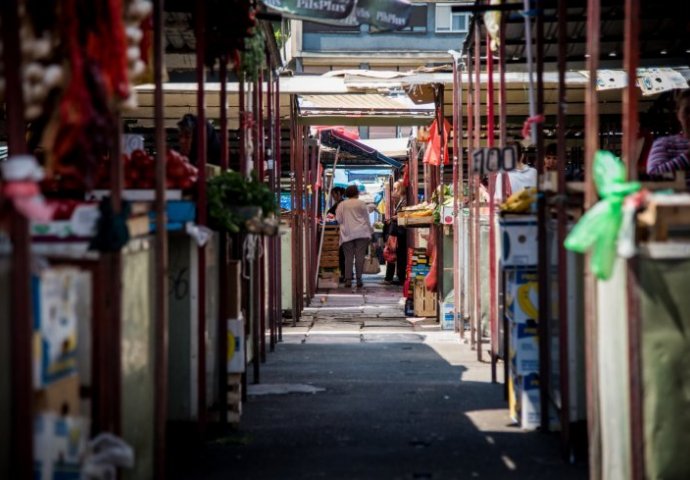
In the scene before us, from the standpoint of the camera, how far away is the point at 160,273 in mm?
6199

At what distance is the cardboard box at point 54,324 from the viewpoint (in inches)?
167

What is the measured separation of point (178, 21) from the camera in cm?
927

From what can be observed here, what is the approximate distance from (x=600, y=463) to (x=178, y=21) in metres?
5.18

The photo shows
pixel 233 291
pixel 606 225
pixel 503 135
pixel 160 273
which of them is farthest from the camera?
pixel 503 135

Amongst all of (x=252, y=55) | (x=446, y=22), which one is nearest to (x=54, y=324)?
(x=252, y=55)

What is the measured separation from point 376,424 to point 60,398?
13.1 ft

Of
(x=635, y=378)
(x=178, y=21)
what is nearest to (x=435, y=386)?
(x=178, y=21)

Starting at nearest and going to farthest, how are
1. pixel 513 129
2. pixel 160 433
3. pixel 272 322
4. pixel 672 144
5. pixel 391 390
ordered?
1. pixel 160 433
2. pixel 672 144
3. pixel 391 390
4. pixel 272 322
5. pixel 513 129

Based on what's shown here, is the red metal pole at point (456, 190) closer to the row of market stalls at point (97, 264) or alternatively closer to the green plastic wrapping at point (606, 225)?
the row of market stalls at point (97, 264)

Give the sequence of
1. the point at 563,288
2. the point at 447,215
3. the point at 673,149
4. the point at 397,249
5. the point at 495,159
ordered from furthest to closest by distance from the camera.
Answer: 1. the point at 397,249
2. the point at 447,215
3. the point at 495,159
4. the point at 673,149
5. the point at 563,288

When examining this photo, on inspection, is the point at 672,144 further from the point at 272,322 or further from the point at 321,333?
the point at 321,333

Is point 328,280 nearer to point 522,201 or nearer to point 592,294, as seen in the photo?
point 522,201

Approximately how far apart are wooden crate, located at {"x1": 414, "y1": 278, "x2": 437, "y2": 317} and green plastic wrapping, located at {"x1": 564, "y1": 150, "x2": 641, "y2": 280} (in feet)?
39.2

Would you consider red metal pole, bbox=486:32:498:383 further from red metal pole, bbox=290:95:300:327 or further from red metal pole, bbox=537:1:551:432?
red metal pole, bbox=290:95:300:327
